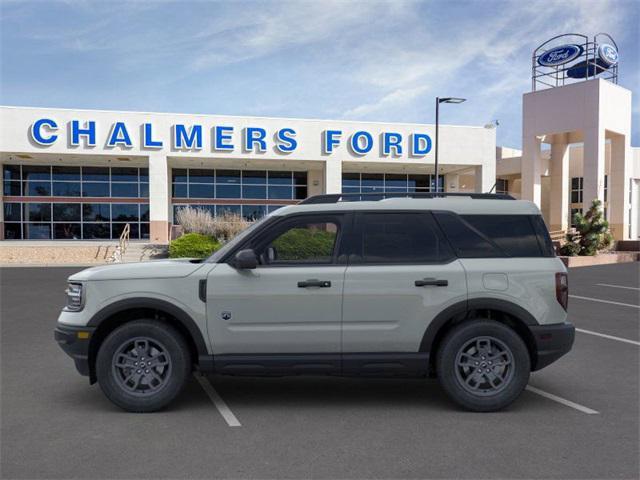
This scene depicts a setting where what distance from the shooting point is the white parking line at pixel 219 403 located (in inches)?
188

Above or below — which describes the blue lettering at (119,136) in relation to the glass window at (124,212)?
above

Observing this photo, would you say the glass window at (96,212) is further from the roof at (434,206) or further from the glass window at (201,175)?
the roof at (434,206)

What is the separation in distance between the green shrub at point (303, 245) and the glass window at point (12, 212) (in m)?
33.7

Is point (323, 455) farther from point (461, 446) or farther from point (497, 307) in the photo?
point (497, 307)

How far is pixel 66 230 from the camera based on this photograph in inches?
1342

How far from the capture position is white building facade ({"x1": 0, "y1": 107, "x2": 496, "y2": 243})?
30.0 m

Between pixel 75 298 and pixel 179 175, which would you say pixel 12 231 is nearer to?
pixel 179 175

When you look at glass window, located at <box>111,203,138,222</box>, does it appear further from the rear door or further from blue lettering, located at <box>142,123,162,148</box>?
the rear door

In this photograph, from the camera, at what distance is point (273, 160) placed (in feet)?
107

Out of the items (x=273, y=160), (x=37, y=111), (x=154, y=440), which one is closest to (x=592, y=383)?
(x=154, y=440)

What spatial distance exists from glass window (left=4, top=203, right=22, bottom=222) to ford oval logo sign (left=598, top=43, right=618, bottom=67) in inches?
1391

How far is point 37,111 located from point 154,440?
29832mm

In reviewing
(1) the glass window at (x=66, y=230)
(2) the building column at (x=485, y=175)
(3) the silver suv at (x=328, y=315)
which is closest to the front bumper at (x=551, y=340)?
(3) the silver suv at (x=328, y=315)

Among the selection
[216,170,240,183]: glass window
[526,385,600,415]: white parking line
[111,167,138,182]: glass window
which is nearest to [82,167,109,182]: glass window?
[111,167,138,182]: glass window
